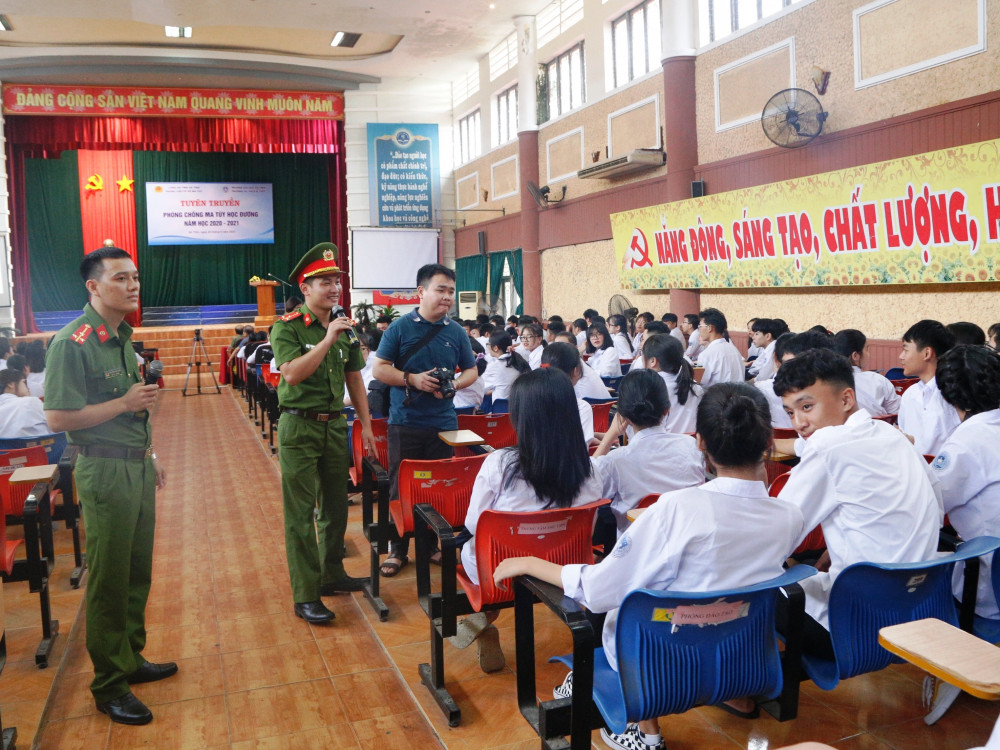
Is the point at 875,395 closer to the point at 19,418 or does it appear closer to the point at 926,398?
the point at 926,398

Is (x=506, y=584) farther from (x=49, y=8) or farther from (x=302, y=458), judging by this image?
(x=49, y=8)

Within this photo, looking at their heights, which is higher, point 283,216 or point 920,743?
point 283,216

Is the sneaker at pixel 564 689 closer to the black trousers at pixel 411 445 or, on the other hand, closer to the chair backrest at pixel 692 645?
the chair backrest at pixel 692 645

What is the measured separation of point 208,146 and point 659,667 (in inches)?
641

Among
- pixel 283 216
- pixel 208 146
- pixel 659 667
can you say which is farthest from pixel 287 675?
pixel 283 216

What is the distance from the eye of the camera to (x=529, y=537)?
2.30 m

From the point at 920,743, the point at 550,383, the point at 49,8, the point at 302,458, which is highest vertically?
the point at 49,8

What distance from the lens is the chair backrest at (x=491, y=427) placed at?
14.0 ft

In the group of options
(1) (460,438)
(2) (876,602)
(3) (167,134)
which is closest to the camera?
(2) (876,602)

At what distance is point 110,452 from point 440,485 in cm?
120

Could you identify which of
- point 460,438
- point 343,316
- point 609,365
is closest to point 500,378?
point 609,365

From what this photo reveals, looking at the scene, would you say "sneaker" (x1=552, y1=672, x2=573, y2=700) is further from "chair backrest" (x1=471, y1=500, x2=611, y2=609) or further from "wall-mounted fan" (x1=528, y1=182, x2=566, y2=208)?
"wall-mounted fan" (x1=528, y1=182, x2=566, y2=208)

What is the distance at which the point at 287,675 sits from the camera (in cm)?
282

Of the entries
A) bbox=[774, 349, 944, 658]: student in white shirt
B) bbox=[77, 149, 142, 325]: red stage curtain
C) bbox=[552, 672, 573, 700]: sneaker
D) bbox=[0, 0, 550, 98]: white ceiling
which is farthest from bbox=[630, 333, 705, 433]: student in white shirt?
bbox=[77, 149, 142, 325]: red stage curtain
